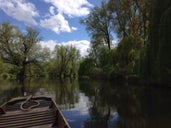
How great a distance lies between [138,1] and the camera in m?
31.7

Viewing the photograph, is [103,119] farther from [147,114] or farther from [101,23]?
[101,23]

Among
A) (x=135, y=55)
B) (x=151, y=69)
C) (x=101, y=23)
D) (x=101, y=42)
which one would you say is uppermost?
(x=101, y=23)

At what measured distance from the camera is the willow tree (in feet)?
128

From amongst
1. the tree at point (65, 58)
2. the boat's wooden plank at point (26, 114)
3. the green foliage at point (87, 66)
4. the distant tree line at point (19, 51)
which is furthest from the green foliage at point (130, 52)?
the tree at point (65, 58)

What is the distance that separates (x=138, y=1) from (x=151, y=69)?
14663 mm

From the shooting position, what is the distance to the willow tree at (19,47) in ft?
128

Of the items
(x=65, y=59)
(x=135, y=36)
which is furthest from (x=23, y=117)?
(x=65, y=59)

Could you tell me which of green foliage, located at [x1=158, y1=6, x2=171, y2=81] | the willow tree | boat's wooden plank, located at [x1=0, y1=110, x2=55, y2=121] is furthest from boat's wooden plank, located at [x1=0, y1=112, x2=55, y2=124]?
the willow tree

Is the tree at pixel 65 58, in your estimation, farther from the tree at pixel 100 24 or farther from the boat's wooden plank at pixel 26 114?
→ the boat's wooden plank at pixel 26 114

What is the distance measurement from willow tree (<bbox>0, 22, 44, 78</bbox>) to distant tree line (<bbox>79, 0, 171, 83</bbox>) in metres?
10.4

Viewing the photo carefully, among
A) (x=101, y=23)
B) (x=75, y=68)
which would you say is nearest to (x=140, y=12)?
(x=101, y=23)

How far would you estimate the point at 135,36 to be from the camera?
104 feet

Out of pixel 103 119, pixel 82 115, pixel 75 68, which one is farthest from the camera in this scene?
pixel 75 68

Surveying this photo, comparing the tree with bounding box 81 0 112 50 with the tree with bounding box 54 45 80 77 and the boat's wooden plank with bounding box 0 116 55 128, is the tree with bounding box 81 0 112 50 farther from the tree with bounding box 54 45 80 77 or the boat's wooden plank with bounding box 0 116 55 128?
the boat's wooden plank with bounding box 0 116 55 128
